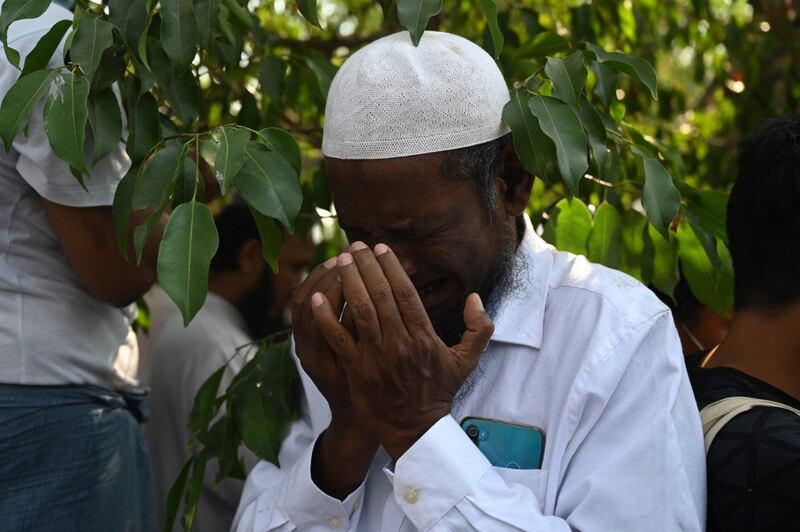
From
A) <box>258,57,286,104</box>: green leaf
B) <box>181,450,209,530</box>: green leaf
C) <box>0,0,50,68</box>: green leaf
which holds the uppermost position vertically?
<box>0,0,50,68</box>: green leaf

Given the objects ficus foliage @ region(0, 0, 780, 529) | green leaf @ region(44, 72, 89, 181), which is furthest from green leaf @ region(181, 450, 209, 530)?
green leaf @ region(44, 72, 89, 181)

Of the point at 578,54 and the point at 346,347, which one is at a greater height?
the point at 578,54

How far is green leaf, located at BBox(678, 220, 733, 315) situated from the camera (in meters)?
2.31

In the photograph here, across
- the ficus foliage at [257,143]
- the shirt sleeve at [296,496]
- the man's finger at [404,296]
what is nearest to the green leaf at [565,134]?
the ficus foliage at [257,143]

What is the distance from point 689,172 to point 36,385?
3.02m

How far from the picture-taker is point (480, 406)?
191 cm

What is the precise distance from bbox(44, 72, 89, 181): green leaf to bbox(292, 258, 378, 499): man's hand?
455 mm

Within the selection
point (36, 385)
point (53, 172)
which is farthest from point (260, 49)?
point (36, 385)

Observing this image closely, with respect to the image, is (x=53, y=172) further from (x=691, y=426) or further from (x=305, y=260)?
(x=305, y=260)

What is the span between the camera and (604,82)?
211 cm

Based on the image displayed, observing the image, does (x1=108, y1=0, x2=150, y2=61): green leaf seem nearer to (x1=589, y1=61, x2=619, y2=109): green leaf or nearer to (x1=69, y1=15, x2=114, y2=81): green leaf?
(x1=69, y1=15, x2=114, y2=81): green leaf

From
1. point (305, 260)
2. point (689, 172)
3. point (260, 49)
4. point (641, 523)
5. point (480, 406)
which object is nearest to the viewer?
point (641, 523)

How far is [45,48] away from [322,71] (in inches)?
29.2

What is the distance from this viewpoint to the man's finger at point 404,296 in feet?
5.49
